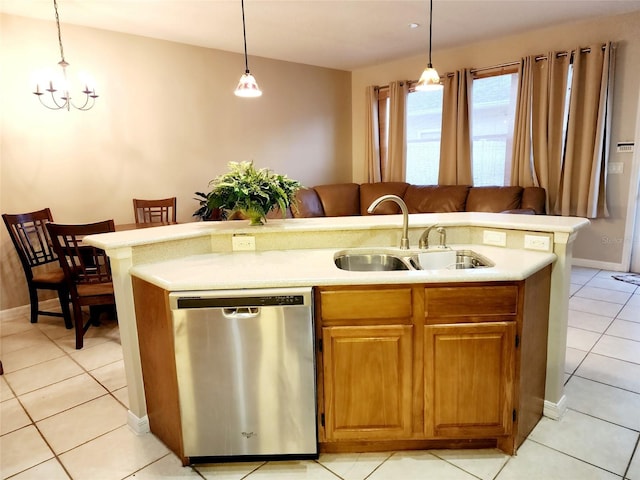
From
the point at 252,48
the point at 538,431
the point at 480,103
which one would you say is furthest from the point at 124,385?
the point at 480,103

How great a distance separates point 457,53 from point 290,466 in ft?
17.3

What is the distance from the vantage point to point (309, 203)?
18.4 feet

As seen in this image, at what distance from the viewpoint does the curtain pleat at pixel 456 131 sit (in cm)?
527

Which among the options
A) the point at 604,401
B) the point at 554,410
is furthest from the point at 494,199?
the point at 554,410

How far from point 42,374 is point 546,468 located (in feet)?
9.81

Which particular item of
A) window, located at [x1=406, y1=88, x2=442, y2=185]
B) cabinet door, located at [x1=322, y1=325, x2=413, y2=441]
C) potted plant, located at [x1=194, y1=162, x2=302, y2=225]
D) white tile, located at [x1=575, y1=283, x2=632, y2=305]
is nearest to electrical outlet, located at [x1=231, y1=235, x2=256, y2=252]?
potted plant, located at [x1=194, y1=162, x2=302, y2=225]

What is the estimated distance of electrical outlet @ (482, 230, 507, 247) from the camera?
2.17 metres

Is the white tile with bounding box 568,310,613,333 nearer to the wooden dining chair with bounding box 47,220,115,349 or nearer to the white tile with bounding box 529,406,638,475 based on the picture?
the white tile with bounding box 529,406,638,475

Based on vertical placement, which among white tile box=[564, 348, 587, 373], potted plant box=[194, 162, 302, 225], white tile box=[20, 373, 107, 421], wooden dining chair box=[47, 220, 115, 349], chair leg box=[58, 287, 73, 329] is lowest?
white tile box=[20, 373, 107, 421]

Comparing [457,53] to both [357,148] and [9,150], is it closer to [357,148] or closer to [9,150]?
[357,148]

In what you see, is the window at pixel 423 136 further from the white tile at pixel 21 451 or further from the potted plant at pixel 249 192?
the white tile at pixel 21 451

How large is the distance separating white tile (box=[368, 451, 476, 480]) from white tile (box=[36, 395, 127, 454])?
4.58ft

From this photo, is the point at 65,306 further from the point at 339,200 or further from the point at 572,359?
the point at 572,359

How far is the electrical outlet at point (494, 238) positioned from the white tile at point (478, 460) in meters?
1.00
